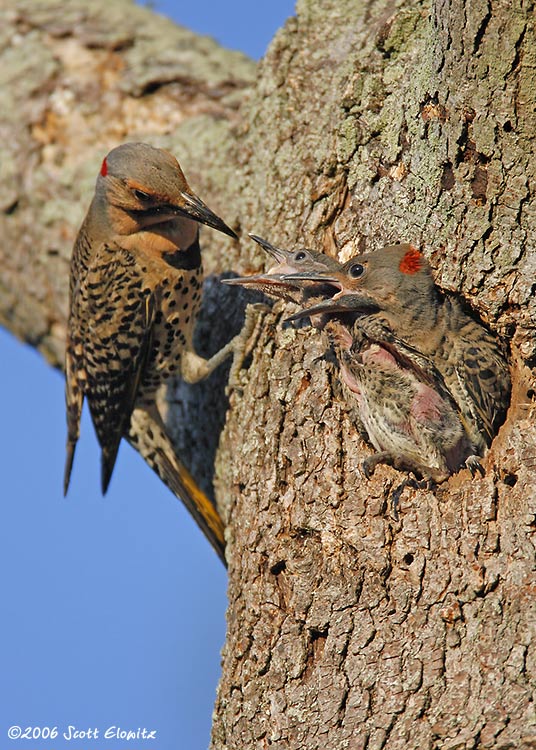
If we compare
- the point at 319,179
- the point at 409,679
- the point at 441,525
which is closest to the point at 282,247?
the point at 319,179

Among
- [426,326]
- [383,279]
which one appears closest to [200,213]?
[383,279]

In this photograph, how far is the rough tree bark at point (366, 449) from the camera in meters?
2.67

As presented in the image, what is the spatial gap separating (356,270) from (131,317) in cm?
151

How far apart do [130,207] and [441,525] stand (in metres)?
2.12

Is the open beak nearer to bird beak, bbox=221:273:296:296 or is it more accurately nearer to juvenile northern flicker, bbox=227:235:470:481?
bird beak, bbox=221:273:296:296

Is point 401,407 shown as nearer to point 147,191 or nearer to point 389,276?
point 389,276

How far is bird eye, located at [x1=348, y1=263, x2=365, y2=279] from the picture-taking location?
10.3 ft

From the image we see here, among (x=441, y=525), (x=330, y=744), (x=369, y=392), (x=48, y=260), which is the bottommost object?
(x=330, y=744)

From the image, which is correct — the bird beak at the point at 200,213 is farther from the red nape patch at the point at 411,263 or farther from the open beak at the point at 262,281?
the red nape patch at the point at 411,263

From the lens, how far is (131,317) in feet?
14.2

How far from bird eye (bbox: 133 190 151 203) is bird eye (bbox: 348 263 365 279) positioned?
48.9 inches

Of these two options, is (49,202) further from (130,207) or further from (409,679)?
(409,679)

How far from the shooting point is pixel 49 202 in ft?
16.8

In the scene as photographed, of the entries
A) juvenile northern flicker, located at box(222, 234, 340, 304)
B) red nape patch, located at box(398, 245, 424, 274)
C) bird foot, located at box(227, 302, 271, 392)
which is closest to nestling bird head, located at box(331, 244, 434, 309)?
red nape patch, located at box(398, 245, 424, 274)
